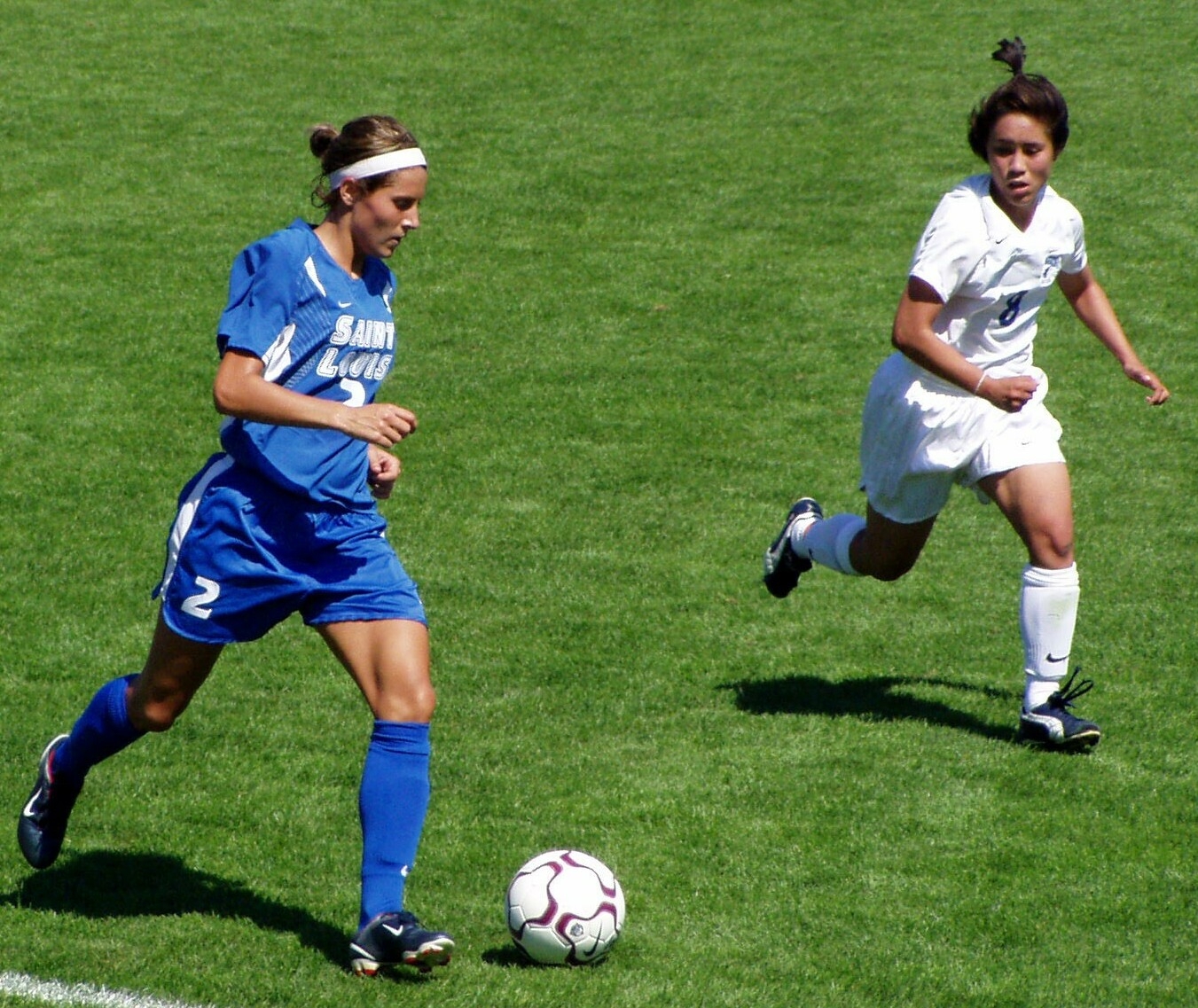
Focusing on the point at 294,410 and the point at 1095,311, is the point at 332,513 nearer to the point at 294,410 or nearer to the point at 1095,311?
the point at 294,410

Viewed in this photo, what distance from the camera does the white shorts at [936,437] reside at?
588cm

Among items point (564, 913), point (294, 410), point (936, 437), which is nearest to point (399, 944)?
point (564, 913)

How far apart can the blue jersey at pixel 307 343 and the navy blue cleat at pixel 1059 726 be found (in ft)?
8.67

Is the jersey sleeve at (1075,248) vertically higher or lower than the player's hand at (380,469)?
higher

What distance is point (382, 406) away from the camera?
4.02 m

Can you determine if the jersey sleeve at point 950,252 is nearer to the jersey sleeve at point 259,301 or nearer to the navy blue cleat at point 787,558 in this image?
the navy blue cleat at point 787,558

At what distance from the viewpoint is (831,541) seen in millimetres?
6750

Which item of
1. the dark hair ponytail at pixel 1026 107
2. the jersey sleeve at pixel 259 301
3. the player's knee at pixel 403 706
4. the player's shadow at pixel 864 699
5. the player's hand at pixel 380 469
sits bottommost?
the player's shadow at pixel 864 699

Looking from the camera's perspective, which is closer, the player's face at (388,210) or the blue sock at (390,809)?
the blue sock at (390,809)

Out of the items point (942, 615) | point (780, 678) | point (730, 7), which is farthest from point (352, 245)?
point (730, 7)

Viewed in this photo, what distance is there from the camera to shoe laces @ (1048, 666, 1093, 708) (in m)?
5.98

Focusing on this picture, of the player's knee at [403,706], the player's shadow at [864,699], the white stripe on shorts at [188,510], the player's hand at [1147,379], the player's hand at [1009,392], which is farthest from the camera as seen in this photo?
the player's shadow at [864,699]

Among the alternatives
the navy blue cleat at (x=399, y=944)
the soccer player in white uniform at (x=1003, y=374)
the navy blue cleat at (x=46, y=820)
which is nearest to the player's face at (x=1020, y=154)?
the soccer player in white uniform at (x=1003, y=374)

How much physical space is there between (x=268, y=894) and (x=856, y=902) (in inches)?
65.5
